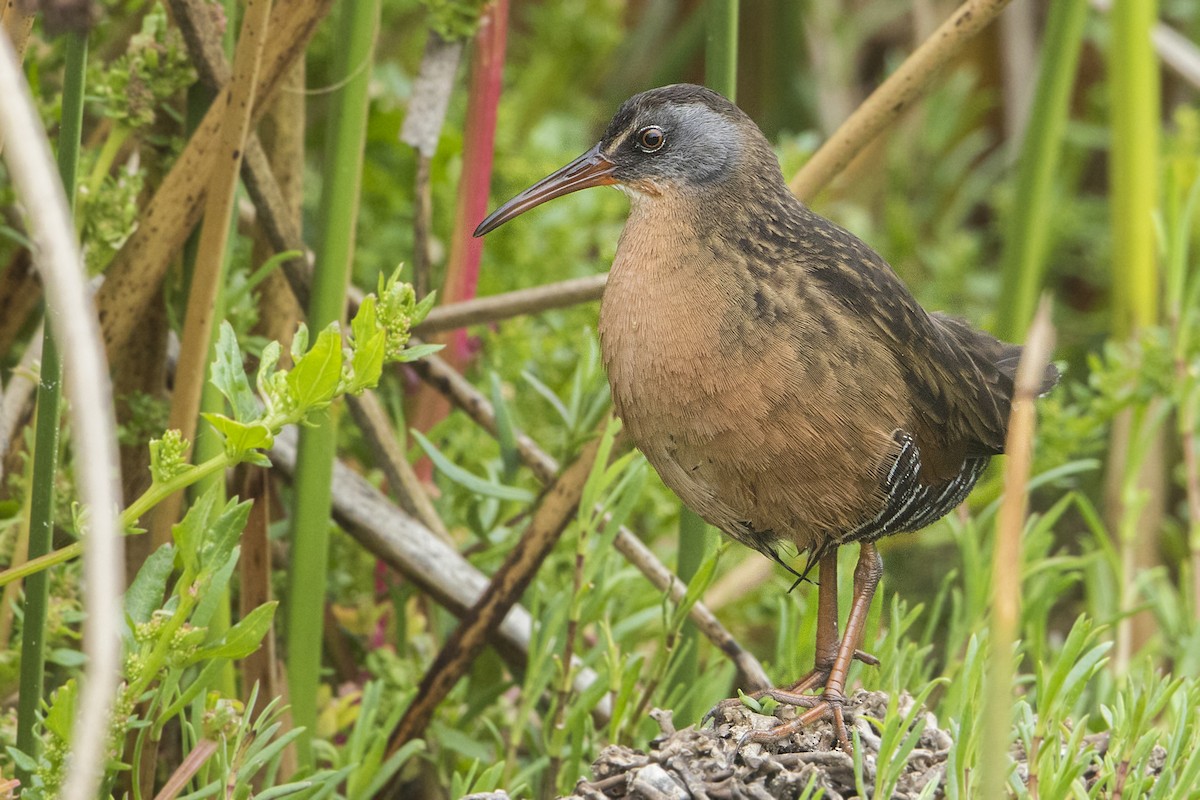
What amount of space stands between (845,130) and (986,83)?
3.16m

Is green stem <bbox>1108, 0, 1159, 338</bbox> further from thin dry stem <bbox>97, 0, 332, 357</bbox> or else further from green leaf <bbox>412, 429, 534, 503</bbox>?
thin dry stem <bbox>97, 0, 332, 357</bbox>

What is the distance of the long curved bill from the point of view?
169cm

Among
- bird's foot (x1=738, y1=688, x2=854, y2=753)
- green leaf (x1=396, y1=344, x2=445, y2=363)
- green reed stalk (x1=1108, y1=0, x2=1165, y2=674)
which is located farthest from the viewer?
green reed stalk (x1=1108, y1=0, x2=1165, y2=674)

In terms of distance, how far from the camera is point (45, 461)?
129 centimetres

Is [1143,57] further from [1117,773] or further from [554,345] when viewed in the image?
[1117,773]

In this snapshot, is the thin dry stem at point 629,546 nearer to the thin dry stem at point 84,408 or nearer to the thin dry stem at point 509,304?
the thin dry stem at point 509,304

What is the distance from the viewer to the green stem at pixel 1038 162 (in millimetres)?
2203

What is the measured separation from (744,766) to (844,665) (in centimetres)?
23

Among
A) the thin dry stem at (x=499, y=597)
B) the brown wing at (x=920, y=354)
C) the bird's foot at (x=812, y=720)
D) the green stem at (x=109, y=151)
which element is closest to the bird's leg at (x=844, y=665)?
the bird's foot at (x=812, y=720)

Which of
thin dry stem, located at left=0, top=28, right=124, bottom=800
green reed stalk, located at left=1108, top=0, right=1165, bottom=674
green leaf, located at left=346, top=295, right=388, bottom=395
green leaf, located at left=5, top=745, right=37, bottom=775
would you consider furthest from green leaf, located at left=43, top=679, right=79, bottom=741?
green reed stalk, located at left=1108, top=0, right=1165, bottom=674

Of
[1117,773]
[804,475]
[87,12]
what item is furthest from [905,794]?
[87,12]

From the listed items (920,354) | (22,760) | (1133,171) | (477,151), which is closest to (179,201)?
(477,151)

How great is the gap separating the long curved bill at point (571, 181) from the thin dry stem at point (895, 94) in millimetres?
253

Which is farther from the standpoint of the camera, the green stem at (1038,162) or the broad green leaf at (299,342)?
the green stem at (1038,162)
